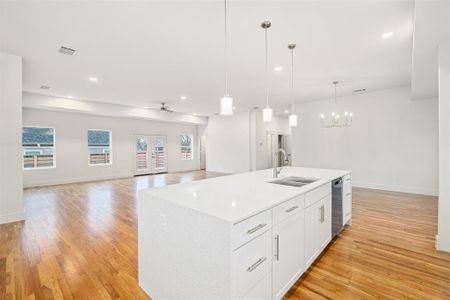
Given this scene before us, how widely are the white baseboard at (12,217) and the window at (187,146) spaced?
23.4ft

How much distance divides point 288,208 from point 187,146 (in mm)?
9540

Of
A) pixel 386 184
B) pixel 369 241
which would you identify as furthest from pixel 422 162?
pixel 369 241

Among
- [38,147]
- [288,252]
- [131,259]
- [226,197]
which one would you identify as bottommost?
[131,259]

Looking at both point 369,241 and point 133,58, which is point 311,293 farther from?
point 133,58

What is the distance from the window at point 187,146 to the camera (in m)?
10.6

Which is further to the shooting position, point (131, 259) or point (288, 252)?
point (131, 259)

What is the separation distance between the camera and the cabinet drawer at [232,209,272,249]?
45.8 inches

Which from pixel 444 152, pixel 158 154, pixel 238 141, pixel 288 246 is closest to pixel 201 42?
pixel 288 246

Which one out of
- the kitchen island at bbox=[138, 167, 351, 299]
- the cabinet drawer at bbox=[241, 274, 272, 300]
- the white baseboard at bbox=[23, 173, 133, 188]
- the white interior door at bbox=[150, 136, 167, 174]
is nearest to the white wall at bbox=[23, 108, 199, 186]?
the white baseboard at bbox=[23, 173, 133, 188]

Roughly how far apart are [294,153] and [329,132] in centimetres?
141

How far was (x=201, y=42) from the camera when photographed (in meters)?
3.04

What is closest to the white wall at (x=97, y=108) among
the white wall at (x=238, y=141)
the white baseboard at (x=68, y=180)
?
the white wall at (x=238, y=141)

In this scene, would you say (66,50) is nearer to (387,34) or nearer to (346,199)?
(387,34)

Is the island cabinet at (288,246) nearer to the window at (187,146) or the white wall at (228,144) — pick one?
the white wall at (228,144)
